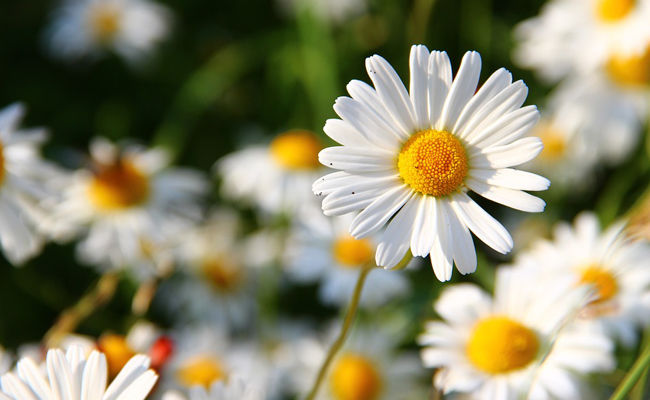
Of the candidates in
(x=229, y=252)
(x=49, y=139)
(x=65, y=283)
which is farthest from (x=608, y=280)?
(x=49, y=139)

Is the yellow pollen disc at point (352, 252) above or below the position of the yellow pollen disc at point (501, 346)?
above

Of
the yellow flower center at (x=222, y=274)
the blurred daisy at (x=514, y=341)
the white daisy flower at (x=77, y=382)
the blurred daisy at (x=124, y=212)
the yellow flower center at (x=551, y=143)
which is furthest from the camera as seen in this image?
the yellow flower center at (x=551, y=143)

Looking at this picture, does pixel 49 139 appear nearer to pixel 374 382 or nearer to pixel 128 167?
pixel 128 167

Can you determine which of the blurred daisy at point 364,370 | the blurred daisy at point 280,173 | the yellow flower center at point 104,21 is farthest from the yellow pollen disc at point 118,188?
the yellow flower center at point 104,21

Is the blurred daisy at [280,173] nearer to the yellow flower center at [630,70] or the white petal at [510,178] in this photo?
the yellow flower center at [630,70]

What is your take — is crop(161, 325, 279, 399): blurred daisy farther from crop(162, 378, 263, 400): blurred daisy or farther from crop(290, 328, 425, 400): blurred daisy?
crop(162, 378, 263, 400): blurred daisy

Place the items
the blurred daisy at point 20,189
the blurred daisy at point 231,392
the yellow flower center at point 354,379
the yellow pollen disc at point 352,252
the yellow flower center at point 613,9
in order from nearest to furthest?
the blurred daisy at point 231,392 → the blurred daisy at point 20,189 → the yellow flower center at point 354,379 → the yellow pollen disc at point 352,252 → the yellow flower center at point 613,9

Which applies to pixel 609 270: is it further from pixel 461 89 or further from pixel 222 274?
pixel 222 274

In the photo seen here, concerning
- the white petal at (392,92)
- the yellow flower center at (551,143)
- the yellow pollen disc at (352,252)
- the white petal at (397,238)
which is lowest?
the yellow pollen disc at (352,252)
